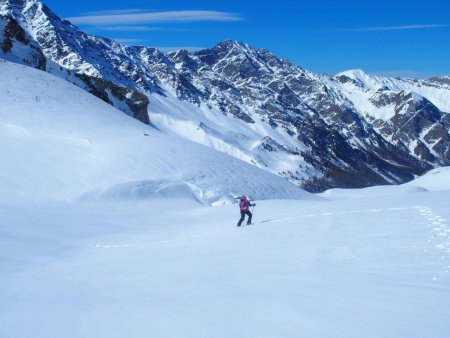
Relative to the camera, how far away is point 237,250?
13.7 meters

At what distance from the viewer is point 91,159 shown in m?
29.9

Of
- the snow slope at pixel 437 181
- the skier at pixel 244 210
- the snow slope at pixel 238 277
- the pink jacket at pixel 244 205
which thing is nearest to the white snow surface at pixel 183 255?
the snow slope at pixel 238 277

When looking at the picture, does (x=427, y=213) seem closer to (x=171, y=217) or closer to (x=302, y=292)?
(x=302, y=292)

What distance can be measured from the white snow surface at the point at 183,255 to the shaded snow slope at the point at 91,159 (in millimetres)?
137

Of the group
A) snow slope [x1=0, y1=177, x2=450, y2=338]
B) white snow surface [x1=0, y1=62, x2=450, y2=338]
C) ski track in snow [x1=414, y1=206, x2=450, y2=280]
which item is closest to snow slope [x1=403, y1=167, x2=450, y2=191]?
white snow surface [x1=0, y1=62, x2=450, y2=338]

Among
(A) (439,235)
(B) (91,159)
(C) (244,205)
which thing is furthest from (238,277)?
(B) (91,159)

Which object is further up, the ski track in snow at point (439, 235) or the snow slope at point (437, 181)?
the snow slope at point (437, 181)

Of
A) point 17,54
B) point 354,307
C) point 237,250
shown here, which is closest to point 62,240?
point 237,250

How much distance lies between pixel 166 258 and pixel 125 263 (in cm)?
128

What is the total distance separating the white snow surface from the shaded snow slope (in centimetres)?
14

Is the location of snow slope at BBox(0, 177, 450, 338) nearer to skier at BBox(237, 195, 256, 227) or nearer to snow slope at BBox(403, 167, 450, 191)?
skier at BBox(237, 195, 256, 227)

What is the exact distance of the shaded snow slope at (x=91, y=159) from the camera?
25719 mm

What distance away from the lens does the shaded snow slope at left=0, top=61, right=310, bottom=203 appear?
2572 centimetres

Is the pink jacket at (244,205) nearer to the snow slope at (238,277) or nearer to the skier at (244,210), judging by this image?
the skier at (244,210)
